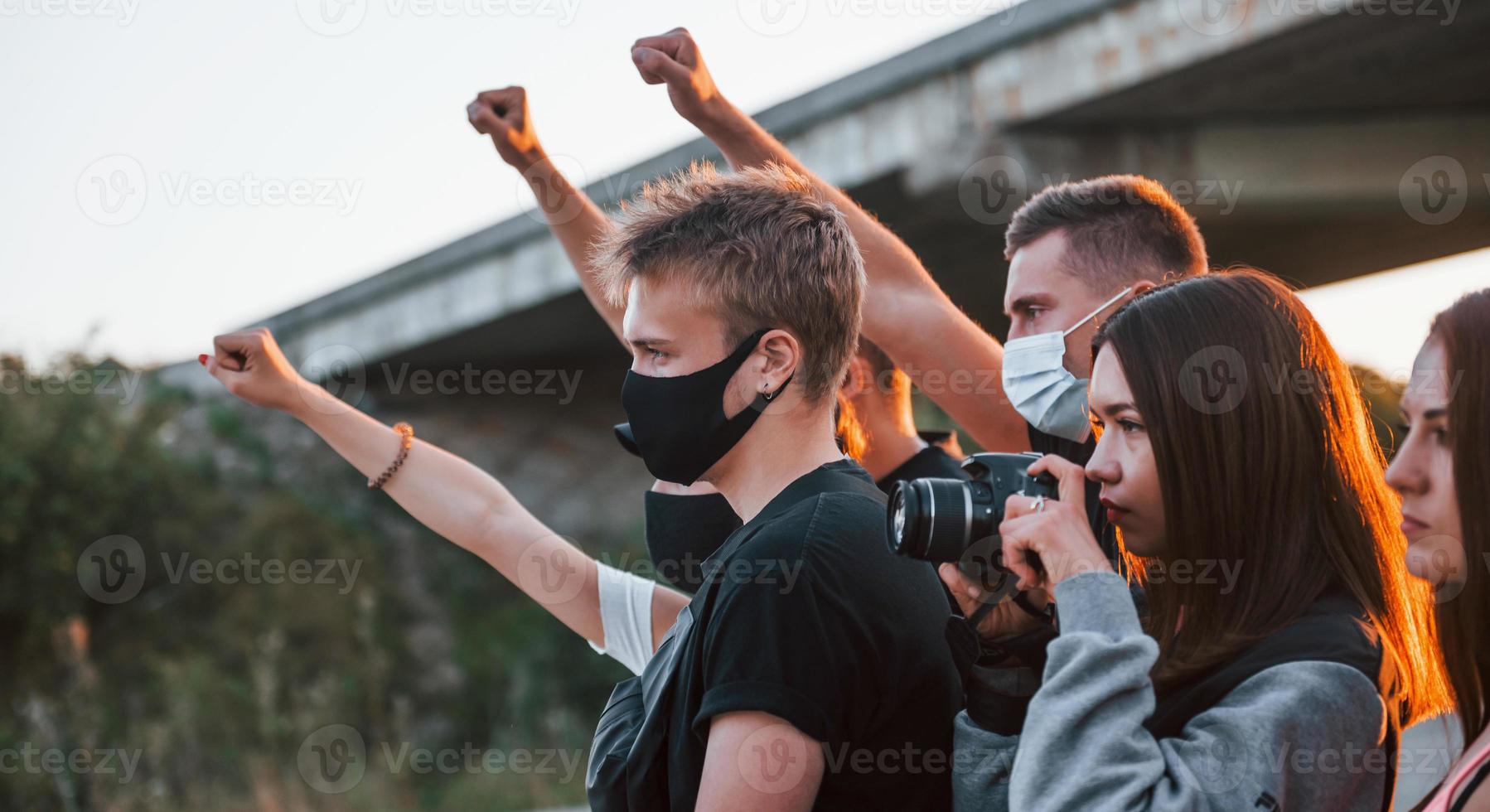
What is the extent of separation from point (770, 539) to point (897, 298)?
127 cm

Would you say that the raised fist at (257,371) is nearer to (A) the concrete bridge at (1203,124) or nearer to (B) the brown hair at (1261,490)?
(B) the brown hair at (1261,490)

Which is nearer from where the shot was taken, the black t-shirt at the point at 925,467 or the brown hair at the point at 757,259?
the brown hair at the point at 757,259

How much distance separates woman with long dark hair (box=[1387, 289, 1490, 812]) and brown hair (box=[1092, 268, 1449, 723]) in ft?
0.33

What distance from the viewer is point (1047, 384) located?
3.05 m

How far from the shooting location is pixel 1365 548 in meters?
2.01

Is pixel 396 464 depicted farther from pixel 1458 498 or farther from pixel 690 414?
pixel 1458 498

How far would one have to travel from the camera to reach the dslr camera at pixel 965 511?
6.47 ft

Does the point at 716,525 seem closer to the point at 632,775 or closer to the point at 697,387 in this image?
the point at 697,387

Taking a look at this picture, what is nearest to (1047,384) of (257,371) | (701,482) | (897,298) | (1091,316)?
(1091,316)

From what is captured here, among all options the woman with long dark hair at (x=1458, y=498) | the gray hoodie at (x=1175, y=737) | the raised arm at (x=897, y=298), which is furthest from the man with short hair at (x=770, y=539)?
the woman with long dark hair at (x=1458, y=498)

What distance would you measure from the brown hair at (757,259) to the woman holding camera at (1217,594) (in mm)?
453

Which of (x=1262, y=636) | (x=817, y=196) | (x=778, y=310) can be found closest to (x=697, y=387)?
(x=778, y=310)

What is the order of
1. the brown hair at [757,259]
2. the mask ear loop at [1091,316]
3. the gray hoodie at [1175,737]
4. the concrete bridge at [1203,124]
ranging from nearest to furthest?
the gray hoodie at [1175,737] → the brown hair at [757,259] → the mask ear loop at [1091,316] → the concrete bridge at [1203,124]

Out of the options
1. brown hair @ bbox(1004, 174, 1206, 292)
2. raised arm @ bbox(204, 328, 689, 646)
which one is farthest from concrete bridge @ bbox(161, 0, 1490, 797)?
raised arm @ bbox(204, 328, 689, 646)
